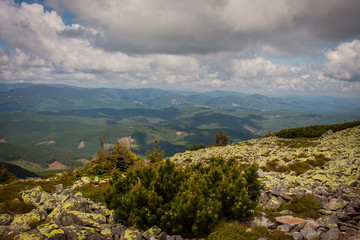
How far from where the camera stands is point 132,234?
32.4 ft

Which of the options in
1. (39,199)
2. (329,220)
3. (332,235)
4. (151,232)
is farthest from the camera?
(39,199)

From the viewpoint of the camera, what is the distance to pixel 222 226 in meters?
10.6

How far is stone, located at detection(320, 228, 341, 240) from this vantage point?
28.3 feet

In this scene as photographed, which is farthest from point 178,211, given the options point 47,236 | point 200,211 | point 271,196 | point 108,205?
point 271,196

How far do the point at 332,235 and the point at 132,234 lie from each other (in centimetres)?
1021

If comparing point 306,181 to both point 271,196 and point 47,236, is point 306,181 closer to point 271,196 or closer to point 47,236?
point 271,196

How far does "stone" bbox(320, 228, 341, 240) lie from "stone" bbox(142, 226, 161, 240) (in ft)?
27.6

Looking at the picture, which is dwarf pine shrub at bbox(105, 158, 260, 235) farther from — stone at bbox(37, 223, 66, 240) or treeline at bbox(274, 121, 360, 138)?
treeline at bbox(274, 121, 360, 138)

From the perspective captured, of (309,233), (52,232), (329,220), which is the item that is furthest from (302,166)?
(52,232)

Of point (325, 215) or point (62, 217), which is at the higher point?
point (325, 215)

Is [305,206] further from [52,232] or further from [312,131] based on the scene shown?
[312,131]

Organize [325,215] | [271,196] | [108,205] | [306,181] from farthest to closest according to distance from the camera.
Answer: [306,181]
[271,196]
[108,205]
[325,215]

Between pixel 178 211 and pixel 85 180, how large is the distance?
56.8 ft

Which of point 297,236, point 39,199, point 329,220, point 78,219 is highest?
point 329,220
